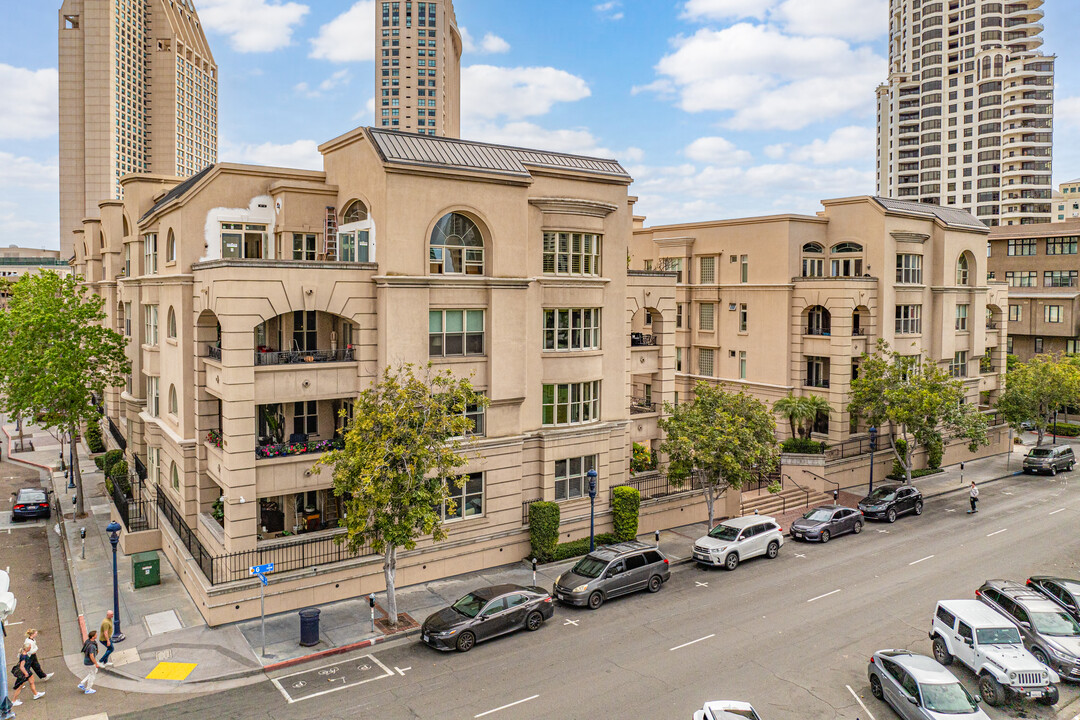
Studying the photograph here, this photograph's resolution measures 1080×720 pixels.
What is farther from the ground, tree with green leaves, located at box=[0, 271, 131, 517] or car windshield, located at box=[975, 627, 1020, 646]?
tree with green leaves, located at box=[0, 271, 131, 517]

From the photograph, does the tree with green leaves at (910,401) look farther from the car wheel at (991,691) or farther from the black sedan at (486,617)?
the black sedan at (486,617)

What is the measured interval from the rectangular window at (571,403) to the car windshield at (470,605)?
8928mm

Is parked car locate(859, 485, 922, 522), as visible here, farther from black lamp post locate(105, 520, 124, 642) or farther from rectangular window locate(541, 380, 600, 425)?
black lamp post locate(105, 520, 124, 642)

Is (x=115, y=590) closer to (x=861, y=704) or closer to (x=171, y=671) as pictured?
(x=171, y=671)

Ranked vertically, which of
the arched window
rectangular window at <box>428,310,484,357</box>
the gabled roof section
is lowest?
rectangular window at <box>428,310,484,357</box>

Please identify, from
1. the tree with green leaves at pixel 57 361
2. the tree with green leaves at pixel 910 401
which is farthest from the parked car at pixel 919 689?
the tree with green leaves at pixel 57 361

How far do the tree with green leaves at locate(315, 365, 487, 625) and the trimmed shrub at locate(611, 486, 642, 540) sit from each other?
9.35m

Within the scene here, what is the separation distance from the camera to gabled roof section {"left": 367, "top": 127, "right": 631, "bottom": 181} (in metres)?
25.2

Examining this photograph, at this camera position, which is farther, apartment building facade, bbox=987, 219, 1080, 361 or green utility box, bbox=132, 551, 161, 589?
apartment building facade, bbox=987, 219, 1080, 361

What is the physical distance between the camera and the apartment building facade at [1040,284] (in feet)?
212

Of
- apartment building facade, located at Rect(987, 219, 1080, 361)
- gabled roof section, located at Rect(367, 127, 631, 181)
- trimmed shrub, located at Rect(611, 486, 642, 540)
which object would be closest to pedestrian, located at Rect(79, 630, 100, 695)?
gabled roof section, located at Rect(367, 127, 631, 181)

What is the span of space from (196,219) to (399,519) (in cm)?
1476

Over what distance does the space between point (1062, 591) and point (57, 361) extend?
4155 cm

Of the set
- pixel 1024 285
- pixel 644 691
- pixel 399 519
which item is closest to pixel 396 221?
pixel 399 519
